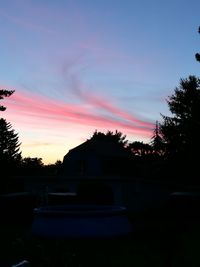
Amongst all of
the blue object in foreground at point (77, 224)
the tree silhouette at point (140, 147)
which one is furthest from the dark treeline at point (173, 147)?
the blue object in foreground at point (77, 224)

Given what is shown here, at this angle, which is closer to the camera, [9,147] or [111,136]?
[9,147]

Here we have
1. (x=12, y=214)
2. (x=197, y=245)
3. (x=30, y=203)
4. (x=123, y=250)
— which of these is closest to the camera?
(x=123, y=250)

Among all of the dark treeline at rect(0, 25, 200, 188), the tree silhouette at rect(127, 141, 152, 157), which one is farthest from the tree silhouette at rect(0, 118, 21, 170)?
the tree silhouette at rect(127, 141, 152, 157)

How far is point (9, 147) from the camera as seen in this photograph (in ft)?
247

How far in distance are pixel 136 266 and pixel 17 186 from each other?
3967 centimetres

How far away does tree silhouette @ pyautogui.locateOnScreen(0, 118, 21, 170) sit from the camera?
64000mm

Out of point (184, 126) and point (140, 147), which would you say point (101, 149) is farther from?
point (140, 147)

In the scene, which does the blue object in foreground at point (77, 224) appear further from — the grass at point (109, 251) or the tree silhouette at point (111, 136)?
the tree silhouette at point (111, 136)

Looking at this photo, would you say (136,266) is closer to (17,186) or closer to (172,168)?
(17,186)

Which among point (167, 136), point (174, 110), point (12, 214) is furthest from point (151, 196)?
point (174, 110)

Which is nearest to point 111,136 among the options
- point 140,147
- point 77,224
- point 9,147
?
point 140,147

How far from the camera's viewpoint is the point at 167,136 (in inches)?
2672

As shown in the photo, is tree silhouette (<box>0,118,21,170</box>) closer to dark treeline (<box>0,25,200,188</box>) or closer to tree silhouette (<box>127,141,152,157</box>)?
dark treeline (<box>0,25,200,188</box>)

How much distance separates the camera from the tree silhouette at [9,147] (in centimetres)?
6400
